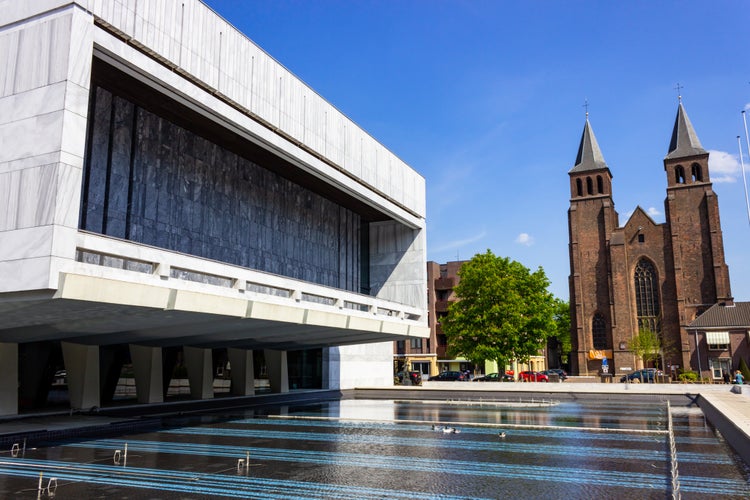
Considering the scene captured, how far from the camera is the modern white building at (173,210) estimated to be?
14.5 meters

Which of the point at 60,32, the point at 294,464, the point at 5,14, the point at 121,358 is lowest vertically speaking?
the point at 294,464

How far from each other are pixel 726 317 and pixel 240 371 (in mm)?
49772

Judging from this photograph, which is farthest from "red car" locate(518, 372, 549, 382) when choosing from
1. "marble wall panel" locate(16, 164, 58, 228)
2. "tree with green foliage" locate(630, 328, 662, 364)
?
"marble wall panel" locate(16, 164, 58, 228)

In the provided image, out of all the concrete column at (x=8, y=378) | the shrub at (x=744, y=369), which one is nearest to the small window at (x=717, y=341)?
the shrub at (x=744, y=369)

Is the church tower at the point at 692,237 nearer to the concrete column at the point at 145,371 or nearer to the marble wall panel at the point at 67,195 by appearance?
the concrete column at the point at 145,371

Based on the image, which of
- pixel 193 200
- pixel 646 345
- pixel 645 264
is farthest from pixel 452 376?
pixel 193 200

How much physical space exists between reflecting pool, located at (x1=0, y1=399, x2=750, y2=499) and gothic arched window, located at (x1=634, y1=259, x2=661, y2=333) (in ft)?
182

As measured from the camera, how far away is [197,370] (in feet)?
92.4

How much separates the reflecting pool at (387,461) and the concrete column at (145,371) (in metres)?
4.16

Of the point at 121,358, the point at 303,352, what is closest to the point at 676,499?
the point at 121,358

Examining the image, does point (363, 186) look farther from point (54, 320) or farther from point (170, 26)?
point (54, 320)

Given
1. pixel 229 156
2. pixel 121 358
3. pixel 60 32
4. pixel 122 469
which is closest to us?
pixel 122 469

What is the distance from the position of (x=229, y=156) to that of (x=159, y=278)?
1201cm

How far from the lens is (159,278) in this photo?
53.8 feet
